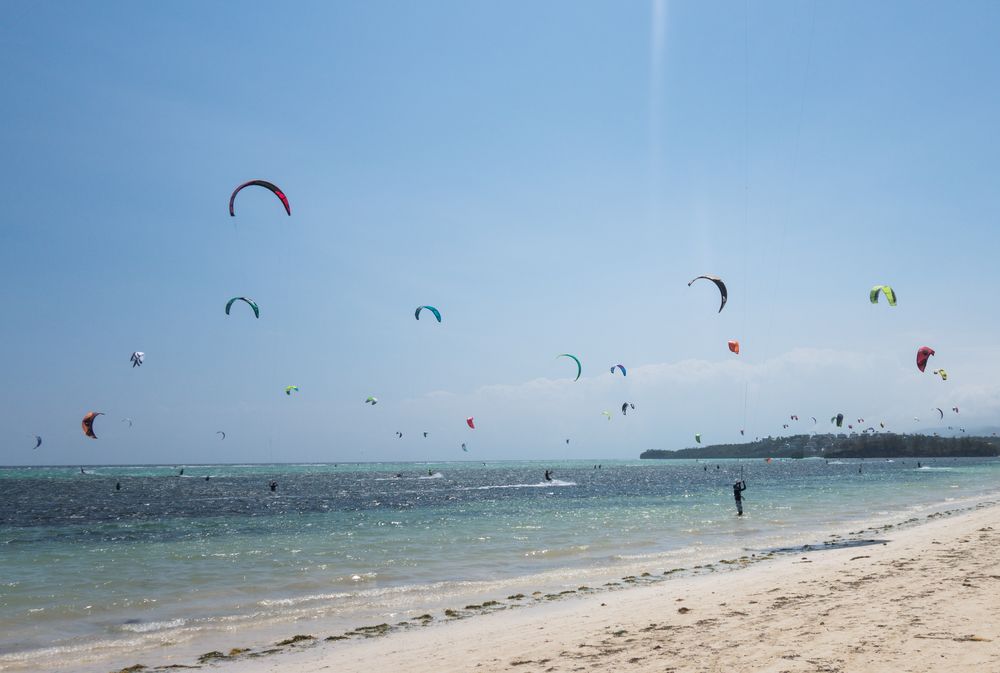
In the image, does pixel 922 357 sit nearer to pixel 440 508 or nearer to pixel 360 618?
pixel 440 508

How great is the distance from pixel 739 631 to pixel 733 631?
0.07 meters

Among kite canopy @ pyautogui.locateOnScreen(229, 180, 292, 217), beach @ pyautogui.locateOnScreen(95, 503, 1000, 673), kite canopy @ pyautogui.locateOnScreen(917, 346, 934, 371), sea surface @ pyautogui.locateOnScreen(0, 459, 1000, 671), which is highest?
kite canopy @ pyautogui.locateOnScreen(229, 180, 292, 217)

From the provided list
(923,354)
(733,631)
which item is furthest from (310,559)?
(923,354)

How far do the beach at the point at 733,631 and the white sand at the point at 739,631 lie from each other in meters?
0.02

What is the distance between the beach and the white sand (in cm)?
2

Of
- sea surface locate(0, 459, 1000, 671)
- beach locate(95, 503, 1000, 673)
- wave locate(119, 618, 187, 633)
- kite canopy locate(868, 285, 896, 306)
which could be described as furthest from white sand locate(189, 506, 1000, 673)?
kite canopy locate(868, 285, 896, 306)

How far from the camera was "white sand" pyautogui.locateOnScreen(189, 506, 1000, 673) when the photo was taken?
6.42 metres

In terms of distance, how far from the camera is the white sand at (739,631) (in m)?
6.42

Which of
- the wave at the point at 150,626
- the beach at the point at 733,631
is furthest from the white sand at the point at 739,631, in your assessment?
the wave at the point at 150,626

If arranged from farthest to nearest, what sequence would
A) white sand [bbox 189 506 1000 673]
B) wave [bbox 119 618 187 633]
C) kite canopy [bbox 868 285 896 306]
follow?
kite canopy [bbox 868 285 896 306]
wave [bbox 119 618 187 633]
white sand [bbox 189 506 1000 673]

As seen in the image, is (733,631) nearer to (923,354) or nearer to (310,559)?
(310,559)

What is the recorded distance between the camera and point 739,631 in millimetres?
7746

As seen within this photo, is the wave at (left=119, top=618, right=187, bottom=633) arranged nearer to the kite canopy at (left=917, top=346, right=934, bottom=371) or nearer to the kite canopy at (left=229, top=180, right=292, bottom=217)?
the kite canopy at (left=229, top=180, right=292, bottom=217)

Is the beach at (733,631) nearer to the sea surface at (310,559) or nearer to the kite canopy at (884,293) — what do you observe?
the sea surface at (310,559)
